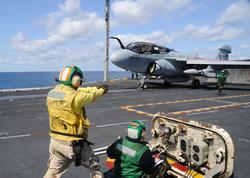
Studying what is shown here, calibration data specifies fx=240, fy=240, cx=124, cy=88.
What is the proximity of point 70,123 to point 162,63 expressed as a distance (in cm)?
2205

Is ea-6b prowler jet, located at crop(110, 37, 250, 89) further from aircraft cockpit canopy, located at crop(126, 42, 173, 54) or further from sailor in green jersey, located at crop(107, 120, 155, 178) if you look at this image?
sailor in green jersey, located at crop(107, 120, 155, 178)

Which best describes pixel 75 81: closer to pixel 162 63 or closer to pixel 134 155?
pixel 134 155

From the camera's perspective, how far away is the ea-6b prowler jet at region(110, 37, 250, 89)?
76.4 ft

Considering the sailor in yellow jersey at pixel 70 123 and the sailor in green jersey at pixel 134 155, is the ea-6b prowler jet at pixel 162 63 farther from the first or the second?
the sailor in green jersey at pixel 134 155

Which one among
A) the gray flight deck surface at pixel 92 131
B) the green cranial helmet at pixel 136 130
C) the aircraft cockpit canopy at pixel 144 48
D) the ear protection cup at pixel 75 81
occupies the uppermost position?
the aircraft cockpit canopy at pixel 144 48

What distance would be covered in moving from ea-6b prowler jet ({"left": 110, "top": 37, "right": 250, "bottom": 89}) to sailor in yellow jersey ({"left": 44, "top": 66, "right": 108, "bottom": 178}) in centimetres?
1932

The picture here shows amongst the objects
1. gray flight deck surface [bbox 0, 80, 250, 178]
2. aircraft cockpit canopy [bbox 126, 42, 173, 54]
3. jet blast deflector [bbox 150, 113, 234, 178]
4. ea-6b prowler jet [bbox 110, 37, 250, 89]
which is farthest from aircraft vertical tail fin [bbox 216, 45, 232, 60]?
jet blast deflector [bbox 150, 113, 234, 178]

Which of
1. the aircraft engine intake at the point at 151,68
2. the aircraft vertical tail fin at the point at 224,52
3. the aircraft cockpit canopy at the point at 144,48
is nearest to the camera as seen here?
the aircraft cockpit canopy at the point at 144,48

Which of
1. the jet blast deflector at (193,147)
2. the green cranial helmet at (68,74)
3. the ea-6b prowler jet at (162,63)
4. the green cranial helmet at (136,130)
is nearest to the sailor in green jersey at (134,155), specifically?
the green cranial helmet at (136,130)

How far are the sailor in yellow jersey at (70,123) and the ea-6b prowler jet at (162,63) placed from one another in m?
19.3

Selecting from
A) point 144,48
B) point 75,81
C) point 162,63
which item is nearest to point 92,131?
point 75,81

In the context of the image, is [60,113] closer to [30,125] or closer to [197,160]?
[197,160]

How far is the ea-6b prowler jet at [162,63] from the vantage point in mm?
23278

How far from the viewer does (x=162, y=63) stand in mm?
24922
